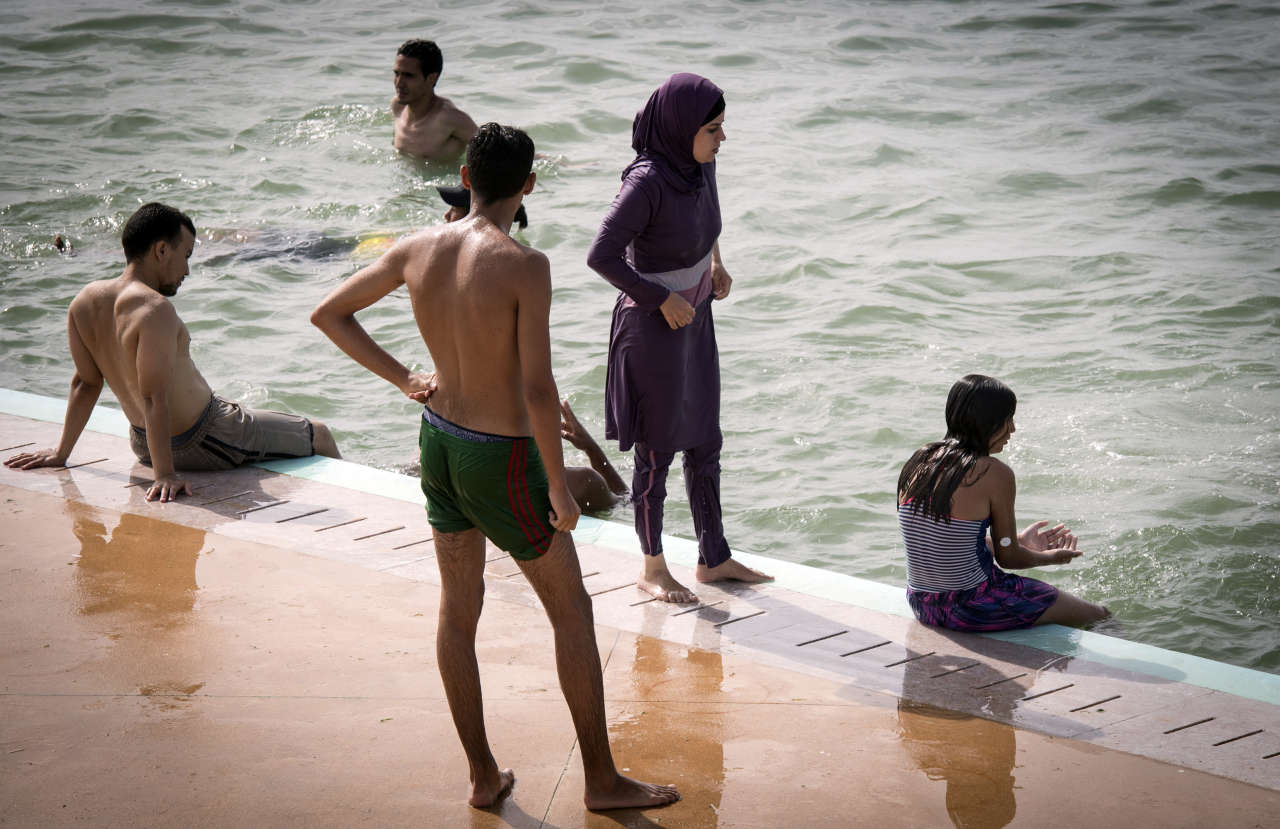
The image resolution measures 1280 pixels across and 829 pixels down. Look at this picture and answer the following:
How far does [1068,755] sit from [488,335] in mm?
2142

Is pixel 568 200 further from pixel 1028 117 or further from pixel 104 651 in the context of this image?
pixel 104 651

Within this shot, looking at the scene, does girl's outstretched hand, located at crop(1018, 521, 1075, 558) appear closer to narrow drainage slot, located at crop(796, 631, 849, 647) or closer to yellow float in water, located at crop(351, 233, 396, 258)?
A: narrow drainage slot, located at crop(796, 631, 849, 647)

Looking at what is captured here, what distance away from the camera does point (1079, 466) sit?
7484mm

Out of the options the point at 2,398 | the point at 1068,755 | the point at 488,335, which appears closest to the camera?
the point at 488,335

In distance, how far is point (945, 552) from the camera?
4.77 metres

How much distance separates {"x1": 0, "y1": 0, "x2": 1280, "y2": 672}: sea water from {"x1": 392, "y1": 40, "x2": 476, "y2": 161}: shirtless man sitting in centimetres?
26

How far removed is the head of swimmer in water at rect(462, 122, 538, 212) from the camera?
3283mm

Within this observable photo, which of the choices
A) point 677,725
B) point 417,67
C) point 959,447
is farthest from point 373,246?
point 677,725

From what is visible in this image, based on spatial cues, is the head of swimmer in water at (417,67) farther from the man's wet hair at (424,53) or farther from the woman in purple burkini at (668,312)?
the woman in purple burkini at (668,312)

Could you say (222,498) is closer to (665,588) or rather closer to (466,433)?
(665,588)

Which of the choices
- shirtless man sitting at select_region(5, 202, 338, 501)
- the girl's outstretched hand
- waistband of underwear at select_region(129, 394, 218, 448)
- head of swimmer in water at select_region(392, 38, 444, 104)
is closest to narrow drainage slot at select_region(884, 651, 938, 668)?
the girl's outstretched hand

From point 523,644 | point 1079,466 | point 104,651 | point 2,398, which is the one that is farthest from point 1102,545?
point 2,398

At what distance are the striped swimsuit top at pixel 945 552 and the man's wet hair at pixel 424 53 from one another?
7.86m

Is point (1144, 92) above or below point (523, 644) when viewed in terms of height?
above
